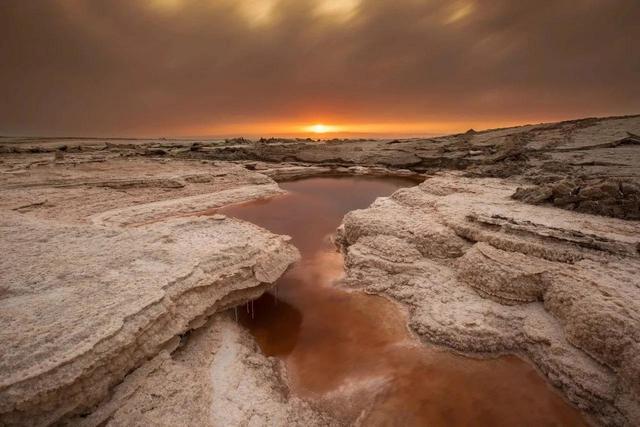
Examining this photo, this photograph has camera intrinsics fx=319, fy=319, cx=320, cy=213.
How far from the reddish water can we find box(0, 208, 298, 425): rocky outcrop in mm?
1084

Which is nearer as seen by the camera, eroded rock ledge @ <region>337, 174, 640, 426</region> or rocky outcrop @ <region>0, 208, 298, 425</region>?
rocky outcrop @ <region>0, 208, 298, 425</region>

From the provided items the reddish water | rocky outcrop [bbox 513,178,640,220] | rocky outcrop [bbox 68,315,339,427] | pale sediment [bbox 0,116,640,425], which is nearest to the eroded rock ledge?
pale sediment [bbox 0,116,640,425]

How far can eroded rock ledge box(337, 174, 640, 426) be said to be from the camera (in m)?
4.30

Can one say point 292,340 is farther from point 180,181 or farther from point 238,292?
point 180,181

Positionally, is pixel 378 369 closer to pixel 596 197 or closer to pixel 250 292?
pixel 250 292

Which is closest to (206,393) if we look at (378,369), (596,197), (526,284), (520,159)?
(378,369)

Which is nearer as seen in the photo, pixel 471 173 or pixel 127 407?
pixel 127 407

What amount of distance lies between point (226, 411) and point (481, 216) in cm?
667

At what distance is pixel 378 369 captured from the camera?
5.04 m

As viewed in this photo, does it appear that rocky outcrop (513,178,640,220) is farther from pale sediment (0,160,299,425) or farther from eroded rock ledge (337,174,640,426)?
pale sediment (0,160,299,425)

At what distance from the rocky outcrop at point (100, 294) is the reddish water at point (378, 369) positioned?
1.08 metres

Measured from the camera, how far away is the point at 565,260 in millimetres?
5836

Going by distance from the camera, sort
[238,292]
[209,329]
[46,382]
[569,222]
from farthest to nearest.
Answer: [569,222] < [238,292] < [209,329] < [46,382]

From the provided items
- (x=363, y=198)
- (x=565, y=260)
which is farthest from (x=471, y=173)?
(x=565, y=260)
